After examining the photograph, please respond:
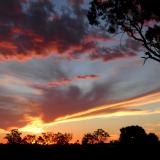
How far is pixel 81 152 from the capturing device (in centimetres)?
2505

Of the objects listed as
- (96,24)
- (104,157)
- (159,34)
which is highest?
(96,24)

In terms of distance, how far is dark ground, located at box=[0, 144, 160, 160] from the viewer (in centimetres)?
2278

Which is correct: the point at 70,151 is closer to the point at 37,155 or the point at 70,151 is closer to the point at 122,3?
the point at 37,155

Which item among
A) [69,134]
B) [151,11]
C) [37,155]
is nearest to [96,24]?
[151,11]

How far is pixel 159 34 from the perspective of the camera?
121ft

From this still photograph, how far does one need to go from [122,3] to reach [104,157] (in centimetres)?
1815

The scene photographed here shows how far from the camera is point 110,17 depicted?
1532 inches

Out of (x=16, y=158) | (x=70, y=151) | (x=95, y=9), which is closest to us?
(x=16, y=158)

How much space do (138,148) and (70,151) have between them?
4.76 meters

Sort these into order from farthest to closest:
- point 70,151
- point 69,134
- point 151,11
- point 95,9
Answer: point 69,134 < point 95,9 < point 151,11 < point 70,151

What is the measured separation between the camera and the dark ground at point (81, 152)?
74.7 feet

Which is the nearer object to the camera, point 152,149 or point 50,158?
point 50,158

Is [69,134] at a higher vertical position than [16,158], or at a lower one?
higher

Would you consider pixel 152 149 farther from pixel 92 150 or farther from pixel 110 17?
pixel 110 17
